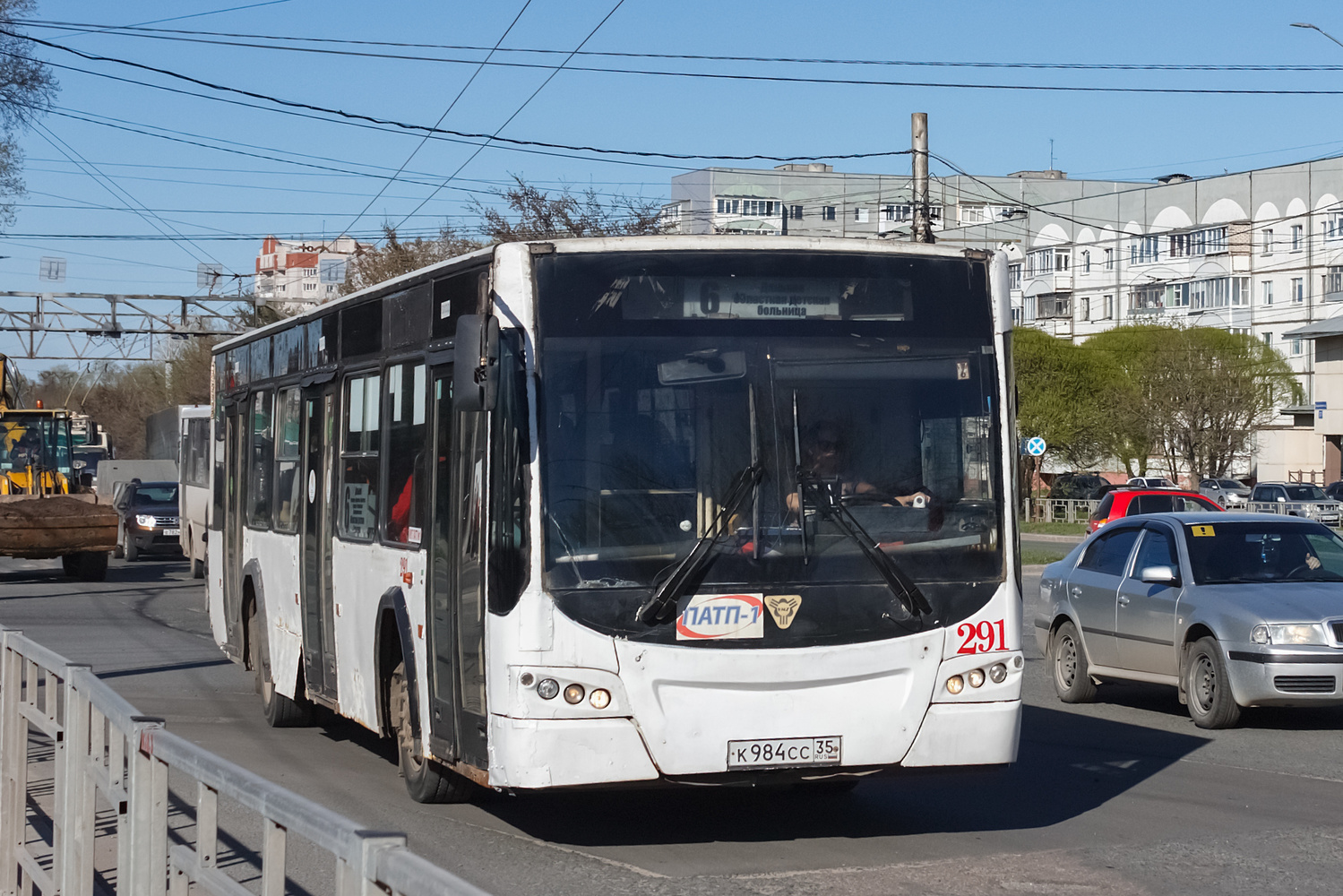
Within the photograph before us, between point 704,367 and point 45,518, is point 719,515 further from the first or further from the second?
point 45,518

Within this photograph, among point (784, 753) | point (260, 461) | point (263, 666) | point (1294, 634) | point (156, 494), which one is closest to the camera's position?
point (784, 753)

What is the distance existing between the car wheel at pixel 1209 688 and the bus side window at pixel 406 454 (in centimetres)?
605

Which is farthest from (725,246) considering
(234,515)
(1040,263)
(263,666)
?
(1040,263)

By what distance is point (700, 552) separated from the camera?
6.98 meters

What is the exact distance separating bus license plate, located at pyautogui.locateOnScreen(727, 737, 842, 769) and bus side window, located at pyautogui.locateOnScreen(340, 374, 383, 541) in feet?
9.82

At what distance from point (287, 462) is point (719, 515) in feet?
17.3

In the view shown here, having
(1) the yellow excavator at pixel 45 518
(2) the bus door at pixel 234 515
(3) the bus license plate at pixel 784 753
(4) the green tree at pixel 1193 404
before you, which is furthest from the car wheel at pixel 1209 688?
(4) the green tree at pixel 1193 404

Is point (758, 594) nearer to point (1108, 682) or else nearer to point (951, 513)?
point (951, 513)

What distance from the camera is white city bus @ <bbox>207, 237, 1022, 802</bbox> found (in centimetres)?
692

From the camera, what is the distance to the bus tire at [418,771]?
8383mm

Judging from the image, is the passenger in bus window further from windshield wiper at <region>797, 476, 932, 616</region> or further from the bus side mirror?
the bus side mirror

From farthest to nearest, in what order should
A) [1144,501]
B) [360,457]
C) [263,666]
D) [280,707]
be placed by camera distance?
[1144,501], [263,666], [280,707], [360,457]

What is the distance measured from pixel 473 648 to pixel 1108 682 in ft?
26.1

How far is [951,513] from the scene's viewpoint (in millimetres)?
7492
